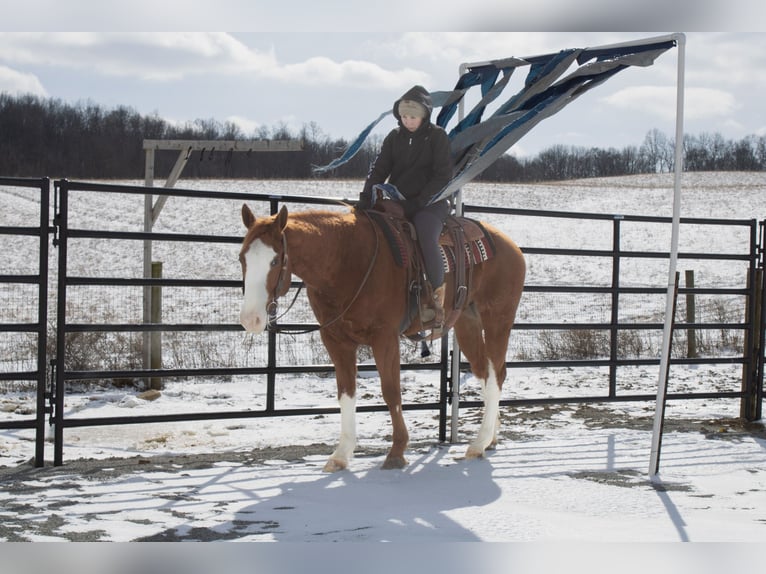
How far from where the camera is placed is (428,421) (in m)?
6.45

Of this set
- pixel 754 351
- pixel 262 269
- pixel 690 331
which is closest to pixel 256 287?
pixel 262 269

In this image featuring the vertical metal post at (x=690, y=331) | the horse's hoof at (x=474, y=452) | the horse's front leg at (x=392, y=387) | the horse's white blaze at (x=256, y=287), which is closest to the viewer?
the horse's white blaze at (x=256, y=287)

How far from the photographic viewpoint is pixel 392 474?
4512 mm

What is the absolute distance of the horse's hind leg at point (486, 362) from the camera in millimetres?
5173

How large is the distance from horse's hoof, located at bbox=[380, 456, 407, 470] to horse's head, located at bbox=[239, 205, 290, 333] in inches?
51.9

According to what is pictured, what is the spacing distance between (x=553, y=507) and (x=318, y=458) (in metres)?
1.71

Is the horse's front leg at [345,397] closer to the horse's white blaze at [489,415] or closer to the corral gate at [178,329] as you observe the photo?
the corral gate at [178,329]

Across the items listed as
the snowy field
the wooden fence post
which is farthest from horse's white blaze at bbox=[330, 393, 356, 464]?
the wooden fence post

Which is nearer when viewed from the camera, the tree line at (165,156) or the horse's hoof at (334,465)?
the horse's hoof at (334,465)

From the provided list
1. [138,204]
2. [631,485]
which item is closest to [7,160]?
[138,204]

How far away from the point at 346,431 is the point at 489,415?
110cm

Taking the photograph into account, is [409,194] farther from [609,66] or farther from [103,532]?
[103,532]

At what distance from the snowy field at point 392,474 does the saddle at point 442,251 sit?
93cm

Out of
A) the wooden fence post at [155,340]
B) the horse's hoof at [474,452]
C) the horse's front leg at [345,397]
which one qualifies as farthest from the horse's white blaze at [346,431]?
the wooden fence post at [155,340]
